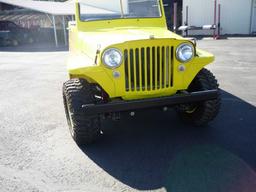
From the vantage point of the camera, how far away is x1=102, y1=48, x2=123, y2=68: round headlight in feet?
12.3

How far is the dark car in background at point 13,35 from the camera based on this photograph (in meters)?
19.2

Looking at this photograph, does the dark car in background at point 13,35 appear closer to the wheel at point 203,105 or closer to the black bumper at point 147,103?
the wheel at point 203,105

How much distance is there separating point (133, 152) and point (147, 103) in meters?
0.71

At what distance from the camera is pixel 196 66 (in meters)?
4.14

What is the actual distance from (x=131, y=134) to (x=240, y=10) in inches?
663

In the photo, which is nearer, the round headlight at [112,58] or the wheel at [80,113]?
the round headlight at [112,58]

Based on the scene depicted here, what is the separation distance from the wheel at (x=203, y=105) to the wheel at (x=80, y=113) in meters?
1.24

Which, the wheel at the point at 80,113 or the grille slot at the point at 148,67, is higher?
the grille slot at the point at 148,67

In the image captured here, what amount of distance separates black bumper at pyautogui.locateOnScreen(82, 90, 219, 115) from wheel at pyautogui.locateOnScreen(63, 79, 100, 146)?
22 centimetres

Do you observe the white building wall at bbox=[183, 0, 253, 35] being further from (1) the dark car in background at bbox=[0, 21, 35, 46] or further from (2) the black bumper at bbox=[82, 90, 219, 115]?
(2) the black bumper at bbox=[82, 90, 219, 115]

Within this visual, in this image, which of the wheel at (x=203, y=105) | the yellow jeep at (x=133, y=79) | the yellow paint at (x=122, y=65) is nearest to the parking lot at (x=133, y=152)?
the wheel at (x=203, y=105)

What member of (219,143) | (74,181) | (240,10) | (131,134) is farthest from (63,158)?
(240,10)

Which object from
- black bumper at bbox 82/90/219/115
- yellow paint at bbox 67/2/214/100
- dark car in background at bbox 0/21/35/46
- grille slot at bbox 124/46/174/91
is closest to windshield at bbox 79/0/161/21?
→ yellow paint at bbox 67/2/214/100

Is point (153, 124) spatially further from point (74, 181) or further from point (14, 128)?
point (14, 128)
